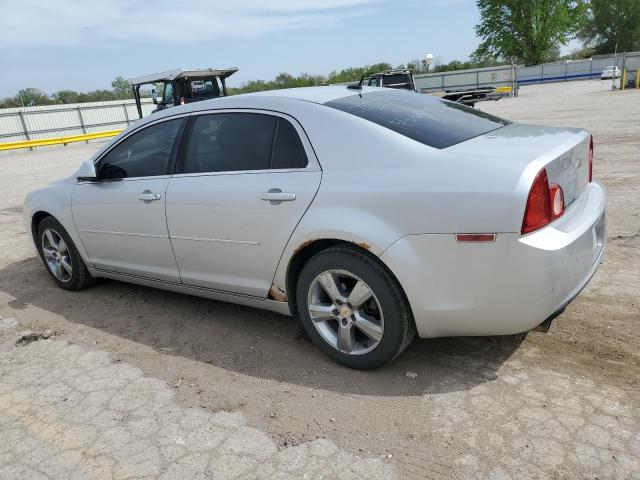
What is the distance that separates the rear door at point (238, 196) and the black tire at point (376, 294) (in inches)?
10.6

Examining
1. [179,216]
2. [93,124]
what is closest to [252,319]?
[179,216]

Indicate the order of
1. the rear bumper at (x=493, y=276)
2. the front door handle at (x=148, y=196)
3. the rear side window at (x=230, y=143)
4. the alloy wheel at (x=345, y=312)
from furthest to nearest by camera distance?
the front door handle at (x=148, y=196) < the rear side window at (x=230, y=143) < the alloy wheel at (x=345, y=312) < the rear bumper at (x=493, y=276)

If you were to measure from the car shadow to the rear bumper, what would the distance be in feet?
1.22

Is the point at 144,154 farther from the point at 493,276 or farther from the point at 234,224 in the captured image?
the point at 493,276

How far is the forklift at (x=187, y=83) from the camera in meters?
17.4

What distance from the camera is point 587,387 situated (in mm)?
2764

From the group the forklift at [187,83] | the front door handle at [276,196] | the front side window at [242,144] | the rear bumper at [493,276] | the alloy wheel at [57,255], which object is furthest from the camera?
the forklift at [187,83]

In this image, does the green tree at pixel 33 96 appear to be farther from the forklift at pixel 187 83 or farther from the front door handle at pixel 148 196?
the front door handle at pixel 148 196

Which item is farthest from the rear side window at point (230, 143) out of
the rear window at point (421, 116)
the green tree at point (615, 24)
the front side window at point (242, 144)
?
the green tree at point (615, 24)

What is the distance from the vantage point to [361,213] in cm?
281

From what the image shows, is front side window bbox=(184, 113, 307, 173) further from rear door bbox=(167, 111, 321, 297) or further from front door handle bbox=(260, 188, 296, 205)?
front door handle bbox=(260, 188, 296, 205)

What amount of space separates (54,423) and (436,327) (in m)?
2.17

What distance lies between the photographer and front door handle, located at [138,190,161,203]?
3760 mm

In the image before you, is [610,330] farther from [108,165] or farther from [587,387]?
[108,165]
